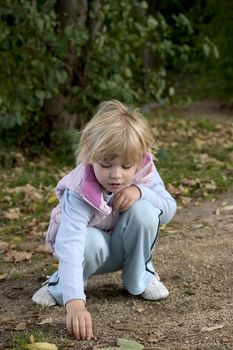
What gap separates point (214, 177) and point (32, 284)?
10.8 feet

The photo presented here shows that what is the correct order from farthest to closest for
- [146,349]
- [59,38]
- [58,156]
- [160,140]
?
[160,140], [58,156], [59,38], [146,349]

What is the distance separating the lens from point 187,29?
8.58 m

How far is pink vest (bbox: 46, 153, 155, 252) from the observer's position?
3.22 m

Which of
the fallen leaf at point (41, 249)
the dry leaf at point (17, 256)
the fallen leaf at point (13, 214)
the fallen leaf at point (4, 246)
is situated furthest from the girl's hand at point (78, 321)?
the fallen leaf at point (13, 214)

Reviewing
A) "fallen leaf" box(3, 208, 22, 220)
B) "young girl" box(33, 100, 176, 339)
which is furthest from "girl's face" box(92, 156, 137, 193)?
"fallen leaf" box(3, 208, 22, 220)

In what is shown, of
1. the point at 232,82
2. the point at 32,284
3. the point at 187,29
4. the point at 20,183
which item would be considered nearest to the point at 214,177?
the point at 20,183

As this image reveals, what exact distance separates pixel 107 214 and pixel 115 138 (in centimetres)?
38

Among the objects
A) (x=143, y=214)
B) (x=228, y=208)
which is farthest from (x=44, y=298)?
(x=228, y=208)

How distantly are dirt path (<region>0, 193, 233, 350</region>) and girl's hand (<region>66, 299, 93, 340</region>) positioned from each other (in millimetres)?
Answer: 35

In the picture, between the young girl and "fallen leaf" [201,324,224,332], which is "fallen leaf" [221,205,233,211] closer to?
Result: the young girl

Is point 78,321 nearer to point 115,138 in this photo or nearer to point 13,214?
point 115,138

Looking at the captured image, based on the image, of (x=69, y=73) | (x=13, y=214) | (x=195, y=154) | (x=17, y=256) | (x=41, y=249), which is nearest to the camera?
(x=17, y=256)

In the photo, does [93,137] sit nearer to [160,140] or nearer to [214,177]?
[214,177]

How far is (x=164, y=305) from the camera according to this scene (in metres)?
3.48
